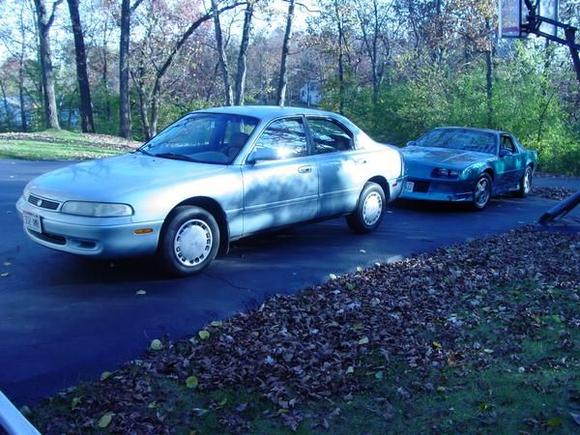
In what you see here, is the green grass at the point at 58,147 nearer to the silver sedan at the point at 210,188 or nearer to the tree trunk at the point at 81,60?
the tree trunk at the point at 81,60

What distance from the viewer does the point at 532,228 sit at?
9164 millimetres

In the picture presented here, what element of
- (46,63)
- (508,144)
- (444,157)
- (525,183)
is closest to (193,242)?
(444,157)

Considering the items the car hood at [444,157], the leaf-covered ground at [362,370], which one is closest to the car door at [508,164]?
the car hood at [444,157]

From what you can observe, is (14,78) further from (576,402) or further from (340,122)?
(576,402)

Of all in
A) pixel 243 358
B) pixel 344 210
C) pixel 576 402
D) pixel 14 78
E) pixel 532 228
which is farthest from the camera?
pixel 14 78

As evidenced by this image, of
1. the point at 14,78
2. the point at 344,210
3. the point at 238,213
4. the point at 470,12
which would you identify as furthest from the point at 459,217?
the point at 14,78

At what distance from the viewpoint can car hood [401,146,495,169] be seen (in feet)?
33.9

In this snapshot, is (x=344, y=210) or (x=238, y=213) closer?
(x=238, y=213)

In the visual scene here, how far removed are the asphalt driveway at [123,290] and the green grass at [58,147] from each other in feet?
24.9

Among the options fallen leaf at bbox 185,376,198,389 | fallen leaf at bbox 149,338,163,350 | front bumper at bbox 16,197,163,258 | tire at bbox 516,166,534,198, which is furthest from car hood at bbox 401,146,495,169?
fallen leaf at bbox 185,376,198,389

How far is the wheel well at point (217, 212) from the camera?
5.80 meters

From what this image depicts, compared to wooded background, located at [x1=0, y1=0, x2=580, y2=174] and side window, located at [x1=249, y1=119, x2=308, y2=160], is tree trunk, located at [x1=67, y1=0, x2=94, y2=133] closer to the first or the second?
wooded background, located at [x1=0, y1=0, x2=580, y2=174]

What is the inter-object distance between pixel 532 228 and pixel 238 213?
5.13 m

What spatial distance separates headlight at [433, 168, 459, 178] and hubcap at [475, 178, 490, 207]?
23.5 inches
